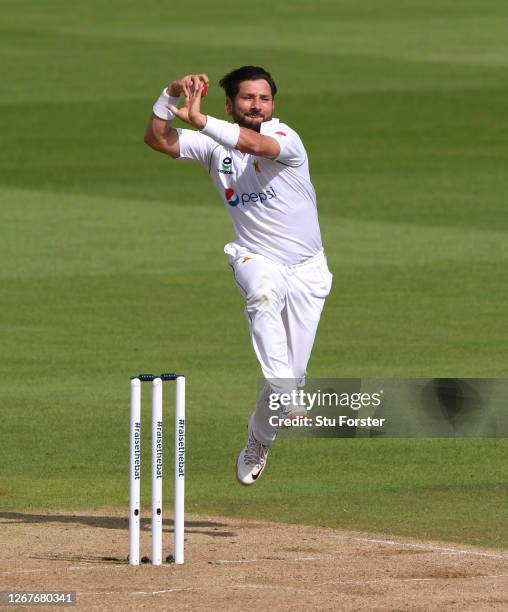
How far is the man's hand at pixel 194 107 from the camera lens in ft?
34.3

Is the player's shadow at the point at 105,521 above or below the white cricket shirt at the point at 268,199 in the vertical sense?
below

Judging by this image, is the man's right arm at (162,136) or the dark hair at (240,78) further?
the man's right arm at (162,136)

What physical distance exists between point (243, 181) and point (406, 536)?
246cm

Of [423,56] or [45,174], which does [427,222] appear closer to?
[45,174]

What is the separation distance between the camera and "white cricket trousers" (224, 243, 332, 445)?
1091 centimetres

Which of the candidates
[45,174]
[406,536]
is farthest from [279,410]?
[45,174]

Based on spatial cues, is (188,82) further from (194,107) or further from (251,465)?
(251,465)

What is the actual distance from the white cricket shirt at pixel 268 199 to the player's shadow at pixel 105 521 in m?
1.78

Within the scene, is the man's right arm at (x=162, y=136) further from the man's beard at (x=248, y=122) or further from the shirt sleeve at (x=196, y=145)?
the man's beard at (x=248, y=122)

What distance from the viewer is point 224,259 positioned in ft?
74.4

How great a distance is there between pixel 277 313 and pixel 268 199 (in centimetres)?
75

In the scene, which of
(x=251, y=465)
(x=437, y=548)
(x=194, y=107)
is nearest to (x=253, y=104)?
(x=194, y=107)

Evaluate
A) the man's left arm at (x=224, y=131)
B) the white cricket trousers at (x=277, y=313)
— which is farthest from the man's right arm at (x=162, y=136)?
the white cricket trousers at (x=277, y=313)

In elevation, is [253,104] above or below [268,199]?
above
